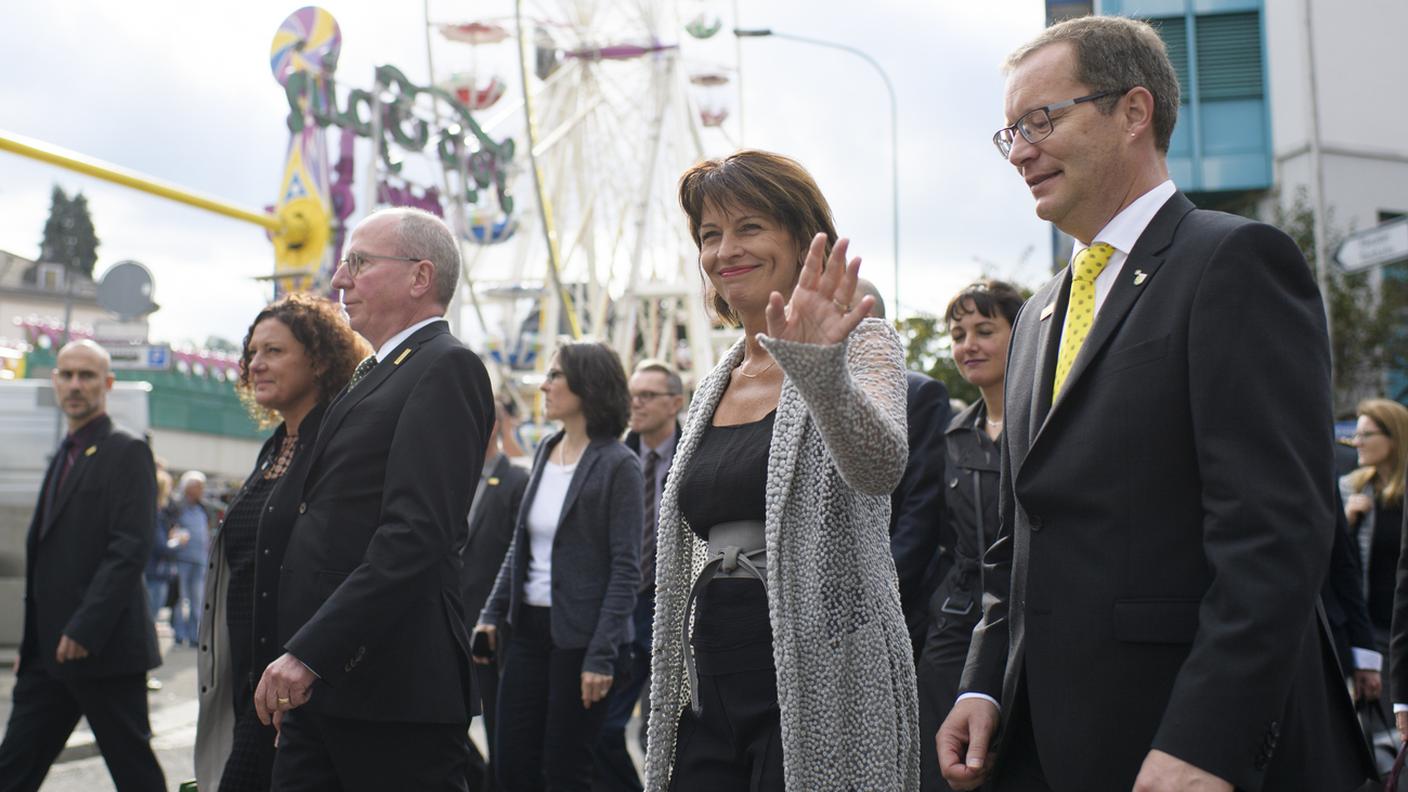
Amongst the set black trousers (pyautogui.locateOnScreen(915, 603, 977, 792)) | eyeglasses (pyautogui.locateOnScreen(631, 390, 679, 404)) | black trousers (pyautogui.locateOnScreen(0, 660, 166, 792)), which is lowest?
black trousers (pyautogui.locateOnScreen(0, 660, 166, 792))

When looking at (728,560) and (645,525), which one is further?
(645,525)

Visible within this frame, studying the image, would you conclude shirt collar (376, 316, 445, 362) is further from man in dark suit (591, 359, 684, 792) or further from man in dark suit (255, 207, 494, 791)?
man in dark suit (591, 359, 684, 792)

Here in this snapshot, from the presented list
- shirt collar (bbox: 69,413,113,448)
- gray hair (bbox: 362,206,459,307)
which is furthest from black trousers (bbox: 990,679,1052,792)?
shirt collar (bbox: 69,413,113,448)

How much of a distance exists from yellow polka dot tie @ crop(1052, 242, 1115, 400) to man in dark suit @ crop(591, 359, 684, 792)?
354 cm

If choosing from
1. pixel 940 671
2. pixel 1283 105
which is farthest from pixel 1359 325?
pixel 940 671

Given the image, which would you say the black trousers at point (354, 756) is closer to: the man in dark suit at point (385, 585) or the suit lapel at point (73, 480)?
the man in dark suit at point (385, 585)

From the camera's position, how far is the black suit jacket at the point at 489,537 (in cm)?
660

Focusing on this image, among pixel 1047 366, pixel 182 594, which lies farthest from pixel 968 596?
pixel 182 594

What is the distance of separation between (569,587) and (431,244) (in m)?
1.80

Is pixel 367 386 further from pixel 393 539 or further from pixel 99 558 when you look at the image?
pixel 99 558

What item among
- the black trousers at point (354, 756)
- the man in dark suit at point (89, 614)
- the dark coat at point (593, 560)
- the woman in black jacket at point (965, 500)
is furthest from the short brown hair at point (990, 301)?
the man in dark suit at point (89, 614)

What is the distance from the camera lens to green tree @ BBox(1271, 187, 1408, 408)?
73.9 feet

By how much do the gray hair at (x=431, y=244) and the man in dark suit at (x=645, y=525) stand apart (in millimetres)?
1941

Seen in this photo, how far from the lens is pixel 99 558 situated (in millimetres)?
5746
